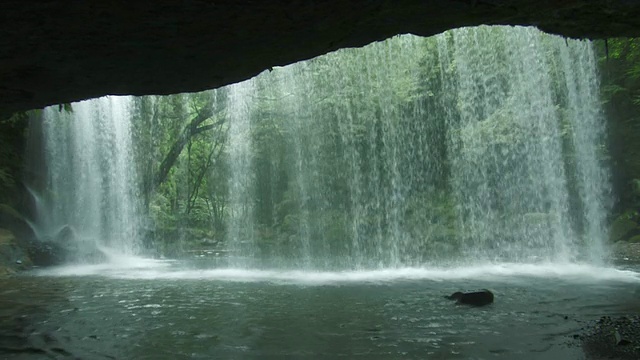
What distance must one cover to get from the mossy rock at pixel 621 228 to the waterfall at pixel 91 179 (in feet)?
58.3

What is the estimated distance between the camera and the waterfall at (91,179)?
714 inches

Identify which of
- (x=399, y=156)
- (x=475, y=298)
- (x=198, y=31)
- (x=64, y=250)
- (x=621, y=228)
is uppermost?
(x=399, y=156)

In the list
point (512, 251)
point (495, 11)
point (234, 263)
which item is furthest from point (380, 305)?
point (512, 251)

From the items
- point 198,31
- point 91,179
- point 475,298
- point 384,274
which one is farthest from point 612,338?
point 91,179

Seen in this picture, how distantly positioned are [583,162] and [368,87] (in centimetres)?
793

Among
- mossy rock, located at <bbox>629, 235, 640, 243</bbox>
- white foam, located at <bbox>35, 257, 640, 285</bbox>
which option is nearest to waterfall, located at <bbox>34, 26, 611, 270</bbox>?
mossy rock, located at <bbox>629, 235, 640, 243</bbox>

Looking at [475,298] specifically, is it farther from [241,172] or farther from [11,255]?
[241,172]

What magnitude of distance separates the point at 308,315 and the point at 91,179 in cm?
1554

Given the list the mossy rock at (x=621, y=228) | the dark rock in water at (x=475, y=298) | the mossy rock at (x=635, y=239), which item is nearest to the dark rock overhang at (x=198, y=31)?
the dark rock in water at (x=475, y=298)

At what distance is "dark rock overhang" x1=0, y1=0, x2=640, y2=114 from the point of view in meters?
4.30

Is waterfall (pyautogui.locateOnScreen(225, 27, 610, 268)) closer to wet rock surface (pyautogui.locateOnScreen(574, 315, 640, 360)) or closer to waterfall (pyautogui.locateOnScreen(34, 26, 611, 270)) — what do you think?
waterfall (pyautogui.locateOnScreen(34, 26, 611, 270))

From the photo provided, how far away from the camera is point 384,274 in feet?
39.7

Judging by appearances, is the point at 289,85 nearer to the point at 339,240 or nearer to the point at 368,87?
the point at 368,87

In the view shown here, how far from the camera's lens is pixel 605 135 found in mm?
17734
